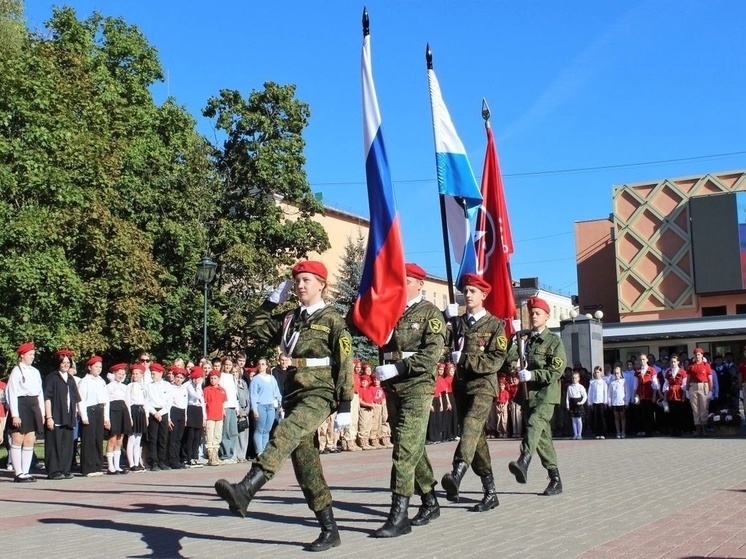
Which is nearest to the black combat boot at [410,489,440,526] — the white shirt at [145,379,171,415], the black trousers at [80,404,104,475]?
the black trousers at [80,404,104,475]

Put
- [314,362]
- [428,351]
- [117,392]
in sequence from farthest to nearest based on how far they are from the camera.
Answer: [117,392], [428,351], [314,362]

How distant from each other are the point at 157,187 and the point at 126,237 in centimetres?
586

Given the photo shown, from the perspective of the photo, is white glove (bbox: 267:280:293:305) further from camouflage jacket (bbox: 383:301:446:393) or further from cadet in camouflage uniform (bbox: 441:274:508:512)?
cadet in camouflage uniform (bbox: 441:274:508:512)

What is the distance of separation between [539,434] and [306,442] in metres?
3.85

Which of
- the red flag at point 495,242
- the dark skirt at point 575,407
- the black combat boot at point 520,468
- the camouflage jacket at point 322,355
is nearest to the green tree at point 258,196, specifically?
the dark skirt at point 575,407

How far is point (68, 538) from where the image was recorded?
8266mm

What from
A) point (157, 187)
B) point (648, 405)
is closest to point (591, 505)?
point (648, 405)

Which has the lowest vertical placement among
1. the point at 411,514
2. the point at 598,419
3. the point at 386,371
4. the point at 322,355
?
the point at 411,514

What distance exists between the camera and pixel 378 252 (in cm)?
884

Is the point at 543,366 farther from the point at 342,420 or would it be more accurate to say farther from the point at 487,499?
the point at 342,420

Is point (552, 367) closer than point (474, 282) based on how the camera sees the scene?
No

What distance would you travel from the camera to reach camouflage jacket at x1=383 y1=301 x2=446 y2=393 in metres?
8.24

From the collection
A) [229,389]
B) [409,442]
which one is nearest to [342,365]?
[409,442]

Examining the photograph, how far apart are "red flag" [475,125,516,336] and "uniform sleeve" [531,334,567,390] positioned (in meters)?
0.59
